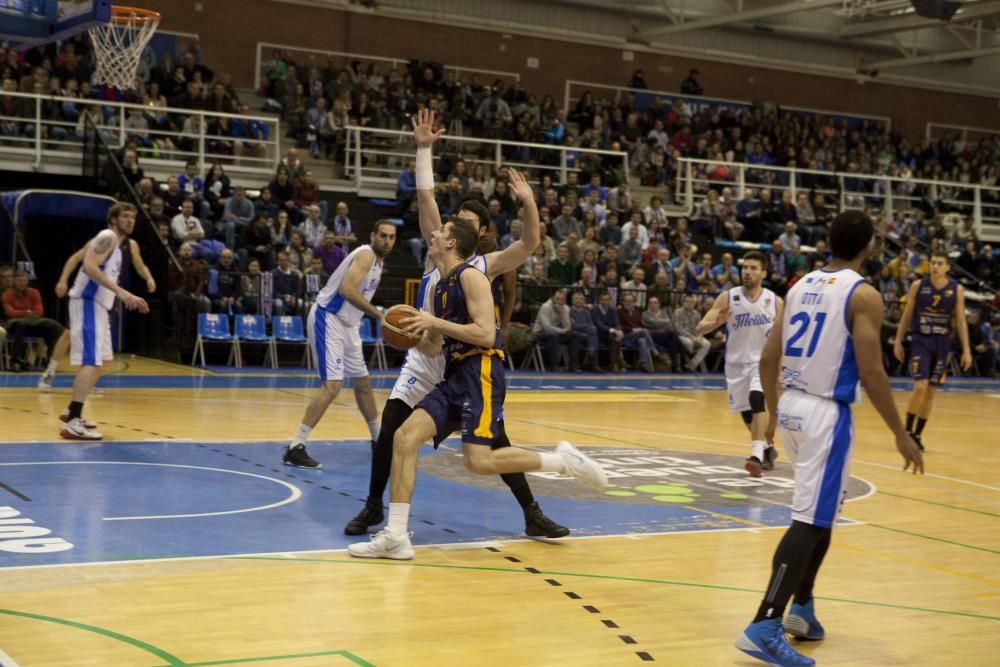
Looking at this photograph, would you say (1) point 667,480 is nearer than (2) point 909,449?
No

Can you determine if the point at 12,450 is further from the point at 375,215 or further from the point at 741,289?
the point at 375,215

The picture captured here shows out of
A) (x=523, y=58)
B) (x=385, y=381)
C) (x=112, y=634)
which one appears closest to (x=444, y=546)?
(x=112, y=634)

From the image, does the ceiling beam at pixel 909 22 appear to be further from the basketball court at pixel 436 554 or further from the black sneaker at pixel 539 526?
the black sneaker at pixel 539 526

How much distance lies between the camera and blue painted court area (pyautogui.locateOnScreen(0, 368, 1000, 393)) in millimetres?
14516

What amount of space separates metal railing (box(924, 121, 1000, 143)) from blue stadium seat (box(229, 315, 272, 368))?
24.8m

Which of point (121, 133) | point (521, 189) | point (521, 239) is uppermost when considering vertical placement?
point (121, 133)

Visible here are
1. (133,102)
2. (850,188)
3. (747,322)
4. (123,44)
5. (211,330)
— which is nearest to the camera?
(747,322)

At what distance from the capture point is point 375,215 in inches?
845

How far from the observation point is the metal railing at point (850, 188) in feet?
86.8

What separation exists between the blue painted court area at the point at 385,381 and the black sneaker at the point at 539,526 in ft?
27.5

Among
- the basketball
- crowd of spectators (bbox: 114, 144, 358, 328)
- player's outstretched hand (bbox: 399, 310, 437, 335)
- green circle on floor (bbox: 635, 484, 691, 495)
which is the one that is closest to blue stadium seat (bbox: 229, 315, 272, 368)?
crowd of spectators (bbox: 114, 144, 358, 328)

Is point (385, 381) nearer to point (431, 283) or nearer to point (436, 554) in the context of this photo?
point (431, 283)

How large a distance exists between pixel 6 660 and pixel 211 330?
42.1ft

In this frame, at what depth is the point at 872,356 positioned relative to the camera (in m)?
4.89
